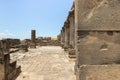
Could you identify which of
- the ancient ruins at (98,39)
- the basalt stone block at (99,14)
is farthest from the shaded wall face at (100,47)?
the basalt stone block at (99,14)

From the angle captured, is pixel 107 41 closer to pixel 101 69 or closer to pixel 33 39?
pixel 101 69

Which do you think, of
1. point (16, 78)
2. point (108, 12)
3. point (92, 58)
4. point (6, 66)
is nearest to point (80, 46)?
point (92, 58)

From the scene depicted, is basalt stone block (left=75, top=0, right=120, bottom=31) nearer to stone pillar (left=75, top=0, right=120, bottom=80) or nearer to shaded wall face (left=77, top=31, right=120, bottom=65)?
stone pillar (left=75, top=0, right=120, bottom=80)

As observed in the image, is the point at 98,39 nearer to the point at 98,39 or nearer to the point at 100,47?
the point at 98,39

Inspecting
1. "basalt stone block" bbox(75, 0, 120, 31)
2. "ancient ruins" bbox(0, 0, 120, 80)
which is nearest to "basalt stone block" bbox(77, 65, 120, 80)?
"ancient ruins" bbox(0, 0, 120, 80)

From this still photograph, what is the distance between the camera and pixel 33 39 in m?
28.1

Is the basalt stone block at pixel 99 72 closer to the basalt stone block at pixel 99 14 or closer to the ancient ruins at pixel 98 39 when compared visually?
the ancient ruins at pixel 98 39

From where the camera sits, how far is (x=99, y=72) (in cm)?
342

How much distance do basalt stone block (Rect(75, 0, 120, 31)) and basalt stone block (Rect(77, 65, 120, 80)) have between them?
634 millimetres

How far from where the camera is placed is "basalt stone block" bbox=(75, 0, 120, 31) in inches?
134

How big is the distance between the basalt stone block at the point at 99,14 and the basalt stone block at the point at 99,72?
0.63 m

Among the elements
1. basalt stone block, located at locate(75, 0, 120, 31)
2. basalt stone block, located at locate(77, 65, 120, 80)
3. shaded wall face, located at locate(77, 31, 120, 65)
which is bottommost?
basalt stone block, located at locate(77, 65, 120, 80)

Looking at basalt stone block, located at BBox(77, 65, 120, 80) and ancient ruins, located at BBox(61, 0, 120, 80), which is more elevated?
ancient ruins, located at BBox(61, 0, 120, 80)

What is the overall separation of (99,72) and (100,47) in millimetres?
413
